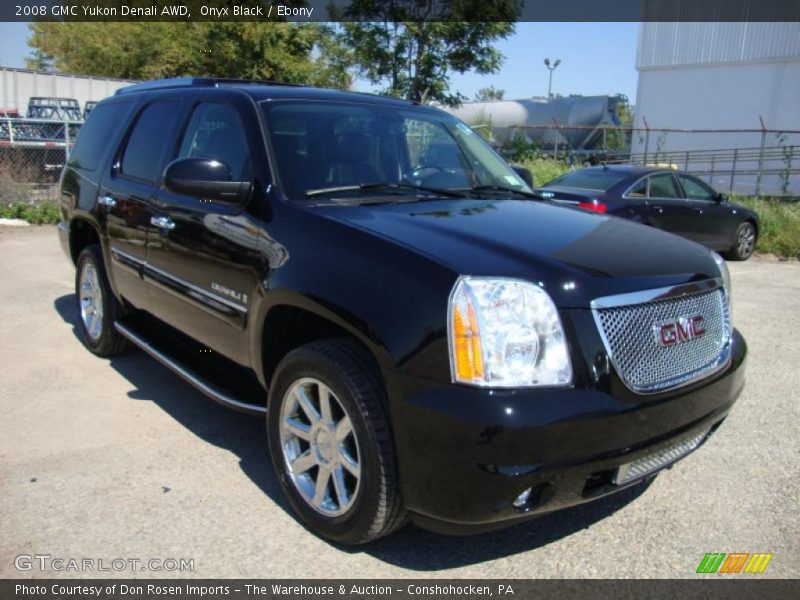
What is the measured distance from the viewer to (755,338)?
6.43 metres

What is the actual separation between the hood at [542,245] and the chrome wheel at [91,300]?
289 cm

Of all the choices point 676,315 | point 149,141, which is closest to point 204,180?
point 149,141

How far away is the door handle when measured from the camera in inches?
155

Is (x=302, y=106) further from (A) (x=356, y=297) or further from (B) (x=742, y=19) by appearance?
(B) (x=742, y=19)

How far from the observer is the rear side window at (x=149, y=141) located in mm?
4331

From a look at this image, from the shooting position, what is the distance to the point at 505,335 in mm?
2436

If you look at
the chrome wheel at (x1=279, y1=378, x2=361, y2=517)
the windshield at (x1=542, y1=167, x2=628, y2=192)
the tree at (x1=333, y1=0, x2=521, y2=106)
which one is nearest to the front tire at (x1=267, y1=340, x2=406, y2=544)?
the chrome wheel at (x1=279, y1=378, x2=361, y2=517)

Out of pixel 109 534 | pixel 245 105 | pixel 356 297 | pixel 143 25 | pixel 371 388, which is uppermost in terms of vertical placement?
pixel 143 25

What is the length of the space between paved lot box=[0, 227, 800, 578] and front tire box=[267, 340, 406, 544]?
7.7 inches

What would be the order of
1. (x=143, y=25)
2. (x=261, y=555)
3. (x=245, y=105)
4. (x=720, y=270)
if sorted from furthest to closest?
(x=143, y=25)
(x=245, y=105)
(x=720, y=270)
(x=261, y=555)

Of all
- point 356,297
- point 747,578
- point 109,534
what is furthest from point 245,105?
point 747,578

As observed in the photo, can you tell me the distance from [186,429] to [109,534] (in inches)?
45.2

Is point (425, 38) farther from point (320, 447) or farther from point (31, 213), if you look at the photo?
point (320, 447)

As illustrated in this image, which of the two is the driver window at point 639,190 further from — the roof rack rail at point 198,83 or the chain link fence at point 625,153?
the chain link fence at point 625,153
